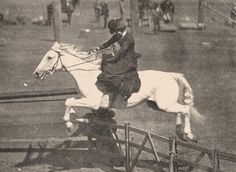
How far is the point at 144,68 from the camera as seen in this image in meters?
16.0

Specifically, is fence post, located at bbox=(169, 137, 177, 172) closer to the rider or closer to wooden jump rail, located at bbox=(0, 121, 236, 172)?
wooden jump rail, located at bbox=(0, 121, 236, 172)

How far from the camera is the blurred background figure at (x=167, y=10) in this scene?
2117 cm

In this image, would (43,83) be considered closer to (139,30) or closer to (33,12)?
(139,30)

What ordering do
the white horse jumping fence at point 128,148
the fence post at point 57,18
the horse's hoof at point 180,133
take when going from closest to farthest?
the white horse jumping fence at point 128,148 < the horse's hoof at point 180,133 < the fence post at point 57,18

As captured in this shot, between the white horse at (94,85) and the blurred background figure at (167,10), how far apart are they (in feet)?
38.3

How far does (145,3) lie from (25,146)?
37.5 feet

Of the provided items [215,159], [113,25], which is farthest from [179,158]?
[113,25]

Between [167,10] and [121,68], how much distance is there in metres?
12.2

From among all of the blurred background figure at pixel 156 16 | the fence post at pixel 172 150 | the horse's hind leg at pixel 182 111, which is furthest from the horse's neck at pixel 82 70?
the blurred background figure at pixel 156 16

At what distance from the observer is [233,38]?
19828 mm

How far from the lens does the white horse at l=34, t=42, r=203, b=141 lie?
9.54 m

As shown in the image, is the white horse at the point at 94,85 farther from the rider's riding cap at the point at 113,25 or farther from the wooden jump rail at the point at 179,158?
the wooden jump rail at the point at 179,158

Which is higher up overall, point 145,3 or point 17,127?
point 145,3

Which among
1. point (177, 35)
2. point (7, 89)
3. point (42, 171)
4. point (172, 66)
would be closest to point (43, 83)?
point (7, 89)
